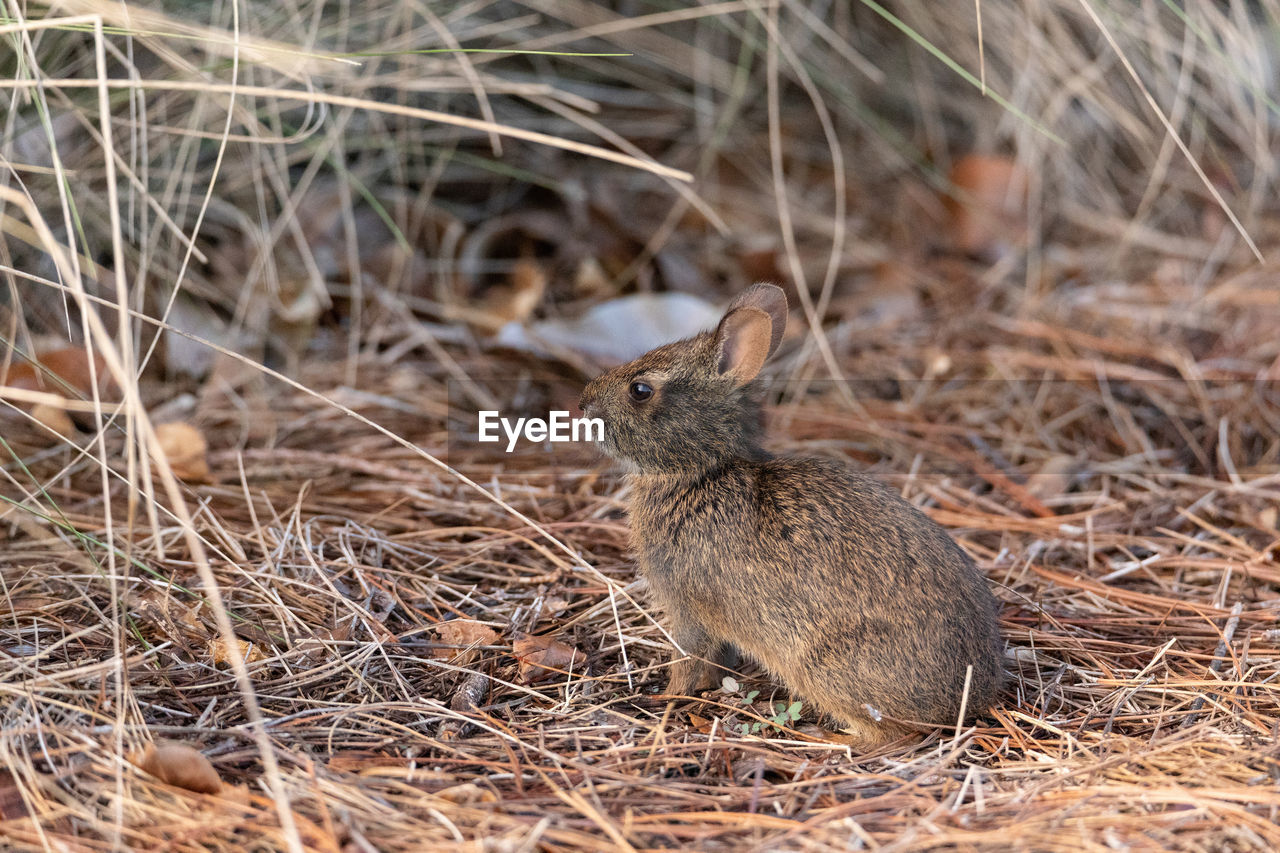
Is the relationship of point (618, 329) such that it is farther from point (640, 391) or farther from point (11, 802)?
point (11, 802)

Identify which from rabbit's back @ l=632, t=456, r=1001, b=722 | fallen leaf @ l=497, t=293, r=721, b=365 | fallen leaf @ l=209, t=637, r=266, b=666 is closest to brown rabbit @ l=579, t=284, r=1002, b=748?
rabbit's back @ l=632, t=456, r=1001, b=722

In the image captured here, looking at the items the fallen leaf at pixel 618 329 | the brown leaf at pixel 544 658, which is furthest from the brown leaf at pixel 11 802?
the fallen leaf at pixel 618 329

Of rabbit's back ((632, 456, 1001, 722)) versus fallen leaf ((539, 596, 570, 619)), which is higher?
rabbit's back ((632, 456, 1001, 722))

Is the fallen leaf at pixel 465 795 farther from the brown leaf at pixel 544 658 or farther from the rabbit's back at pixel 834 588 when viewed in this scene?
the rabbit's back at pixel 834 588

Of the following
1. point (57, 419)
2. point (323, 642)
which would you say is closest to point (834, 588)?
point (323, 642)

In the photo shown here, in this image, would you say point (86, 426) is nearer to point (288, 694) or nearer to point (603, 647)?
point (288, 694)

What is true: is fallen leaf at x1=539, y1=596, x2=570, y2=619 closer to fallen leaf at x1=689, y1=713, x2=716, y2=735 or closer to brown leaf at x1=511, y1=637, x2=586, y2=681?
brown leaf at x1=511, y1=637, x2=586, y2=681
